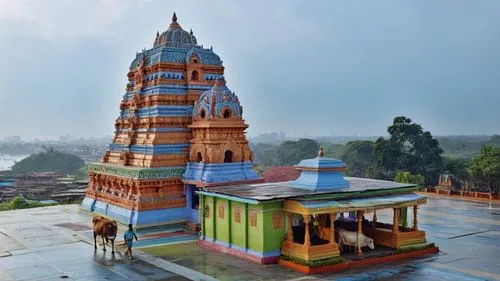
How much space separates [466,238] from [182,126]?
1322 cm

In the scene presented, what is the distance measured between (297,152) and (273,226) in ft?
300

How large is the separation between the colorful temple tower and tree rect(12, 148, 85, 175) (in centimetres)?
9324

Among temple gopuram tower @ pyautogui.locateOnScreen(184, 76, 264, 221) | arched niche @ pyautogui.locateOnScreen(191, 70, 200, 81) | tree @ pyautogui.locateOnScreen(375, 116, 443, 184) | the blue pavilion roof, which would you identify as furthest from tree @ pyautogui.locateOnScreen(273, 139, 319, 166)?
the blue pavilion roof

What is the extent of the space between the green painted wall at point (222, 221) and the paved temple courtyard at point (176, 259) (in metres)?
0.75

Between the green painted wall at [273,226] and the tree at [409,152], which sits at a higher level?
the tree at [409,152]

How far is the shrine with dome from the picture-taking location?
16484mm

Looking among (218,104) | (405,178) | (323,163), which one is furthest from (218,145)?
(405,178)

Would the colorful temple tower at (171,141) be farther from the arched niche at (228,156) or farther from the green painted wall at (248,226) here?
the green painted wall at (248,226)

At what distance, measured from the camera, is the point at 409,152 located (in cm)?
5028

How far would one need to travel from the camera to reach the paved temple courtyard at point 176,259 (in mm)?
15016

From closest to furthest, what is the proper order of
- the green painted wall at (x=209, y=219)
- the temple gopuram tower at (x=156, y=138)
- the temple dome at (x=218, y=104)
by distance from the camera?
the green painted wall at (x=209, y=219) < the temple gopuram tower at (x=156, y=138) < the temple dome at (x=218, y=104)

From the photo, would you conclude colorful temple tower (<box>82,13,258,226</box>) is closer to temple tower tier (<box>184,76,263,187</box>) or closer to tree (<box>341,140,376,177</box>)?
temple tower tier (<box>184,76,263,187</box>)

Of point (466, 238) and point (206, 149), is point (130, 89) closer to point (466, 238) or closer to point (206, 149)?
point (206, 149)

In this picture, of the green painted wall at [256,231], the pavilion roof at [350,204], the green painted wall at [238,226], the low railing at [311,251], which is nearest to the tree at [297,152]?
the pavilion roof at [350,204]
